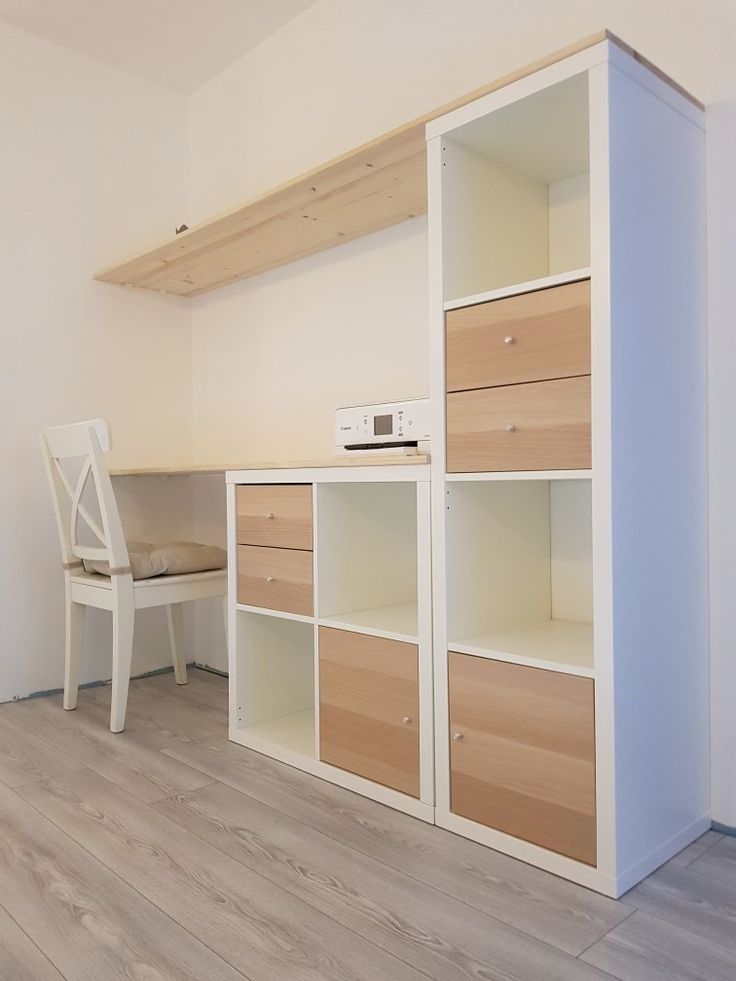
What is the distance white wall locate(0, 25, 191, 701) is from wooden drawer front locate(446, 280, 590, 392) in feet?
5.73

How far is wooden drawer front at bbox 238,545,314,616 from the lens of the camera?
200cm

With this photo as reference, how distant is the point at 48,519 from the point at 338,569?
52.3 inches

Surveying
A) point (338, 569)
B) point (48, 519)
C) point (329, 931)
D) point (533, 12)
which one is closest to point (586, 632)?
point (338, 569)

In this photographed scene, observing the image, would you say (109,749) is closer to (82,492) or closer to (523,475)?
(82,492)

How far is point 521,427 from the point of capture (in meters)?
1.52

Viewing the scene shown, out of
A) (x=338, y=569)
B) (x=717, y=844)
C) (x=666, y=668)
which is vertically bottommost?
(x=717, y=844)

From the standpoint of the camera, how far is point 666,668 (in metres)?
1.52

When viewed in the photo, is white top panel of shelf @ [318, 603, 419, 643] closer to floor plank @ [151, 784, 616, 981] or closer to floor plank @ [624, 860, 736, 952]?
floor plank @ [151, 784, 616, 981]

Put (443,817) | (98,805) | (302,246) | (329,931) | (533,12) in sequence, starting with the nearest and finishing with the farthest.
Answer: (329,931) → (443,817) → (98,805) → (533,12) → (302,246)

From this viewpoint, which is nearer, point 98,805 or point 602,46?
point 602,46

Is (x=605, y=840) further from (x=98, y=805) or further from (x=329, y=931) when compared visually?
(x=98, y=805)

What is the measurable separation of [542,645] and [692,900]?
504 mm

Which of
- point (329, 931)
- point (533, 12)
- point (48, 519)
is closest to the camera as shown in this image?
point (329, 931)

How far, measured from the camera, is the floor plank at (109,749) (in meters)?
1.91
